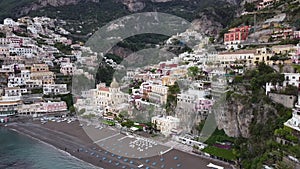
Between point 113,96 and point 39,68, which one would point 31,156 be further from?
point 39,68

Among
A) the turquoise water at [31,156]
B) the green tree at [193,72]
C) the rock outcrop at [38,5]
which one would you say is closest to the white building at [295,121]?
the turquoise water at [31,156]

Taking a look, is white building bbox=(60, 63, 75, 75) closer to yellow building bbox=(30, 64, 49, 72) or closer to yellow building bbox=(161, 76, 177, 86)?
yellow building bbox=(30, 64, 49, 72)

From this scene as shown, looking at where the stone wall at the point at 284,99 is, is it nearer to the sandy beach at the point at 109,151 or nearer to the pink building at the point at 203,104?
the sandy beach at the point at 109,151

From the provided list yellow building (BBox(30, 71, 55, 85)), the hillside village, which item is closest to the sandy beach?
the hillside village

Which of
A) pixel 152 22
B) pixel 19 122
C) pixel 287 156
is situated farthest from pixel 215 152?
pixel 152 22

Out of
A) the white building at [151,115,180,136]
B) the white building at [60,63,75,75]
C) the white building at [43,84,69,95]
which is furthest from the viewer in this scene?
the white building at [60,63,75,75]

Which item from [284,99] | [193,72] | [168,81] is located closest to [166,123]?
[168,81]

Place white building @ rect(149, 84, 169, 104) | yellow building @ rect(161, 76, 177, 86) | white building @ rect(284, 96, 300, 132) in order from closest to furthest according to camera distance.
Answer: white building @ rect(284, 96, 300, 132), white building @ rect(149, 84, 169, 104), yellow building @ rect(161, 76, 177, 86)
